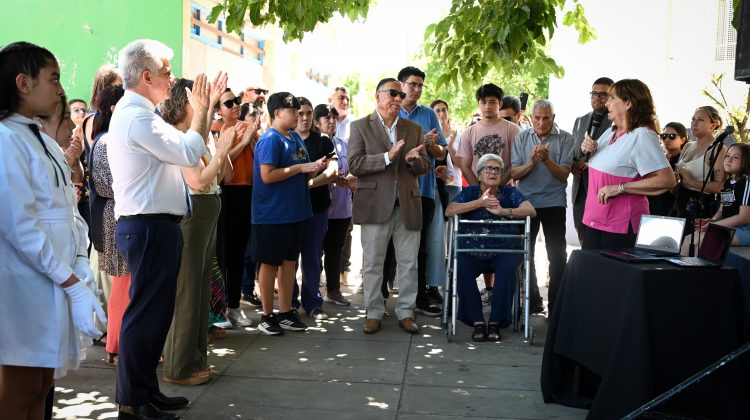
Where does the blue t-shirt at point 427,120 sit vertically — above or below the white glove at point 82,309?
above

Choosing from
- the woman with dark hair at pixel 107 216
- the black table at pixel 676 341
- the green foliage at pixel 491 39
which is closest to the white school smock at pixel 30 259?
the woman with dark hair at pixel 107 216

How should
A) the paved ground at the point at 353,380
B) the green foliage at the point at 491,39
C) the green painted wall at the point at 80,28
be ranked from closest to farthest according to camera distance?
1. the paved ground at the point at 353,380
2. the green foliage at the point at 491,39
3. the green painted wall at the point at 80,28

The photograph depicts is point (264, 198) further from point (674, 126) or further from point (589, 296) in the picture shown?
point (674, 126)

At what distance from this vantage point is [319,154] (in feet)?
25.6

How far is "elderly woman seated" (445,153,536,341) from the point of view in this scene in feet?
22.9

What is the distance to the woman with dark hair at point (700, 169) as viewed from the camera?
25.0ft

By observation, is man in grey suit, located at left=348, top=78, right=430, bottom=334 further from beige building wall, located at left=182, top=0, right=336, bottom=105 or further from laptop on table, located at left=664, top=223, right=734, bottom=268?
laptop on table, located at left=664, top=223, right=734, bottom=268

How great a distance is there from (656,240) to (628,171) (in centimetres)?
132

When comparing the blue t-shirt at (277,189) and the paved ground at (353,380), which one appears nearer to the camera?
the paved ground at (353,380)

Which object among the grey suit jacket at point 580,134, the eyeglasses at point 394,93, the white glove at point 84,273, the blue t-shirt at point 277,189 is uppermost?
the eyeglasses at point 394,93

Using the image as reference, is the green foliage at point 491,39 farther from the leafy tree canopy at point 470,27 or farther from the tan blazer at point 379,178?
the tan blazer at point 379,178

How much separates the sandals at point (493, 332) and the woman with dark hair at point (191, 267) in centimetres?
257

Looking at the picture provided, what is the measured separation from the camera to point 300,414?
486 centimetres

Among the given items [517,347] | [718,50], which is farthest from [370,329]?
[718,50]
